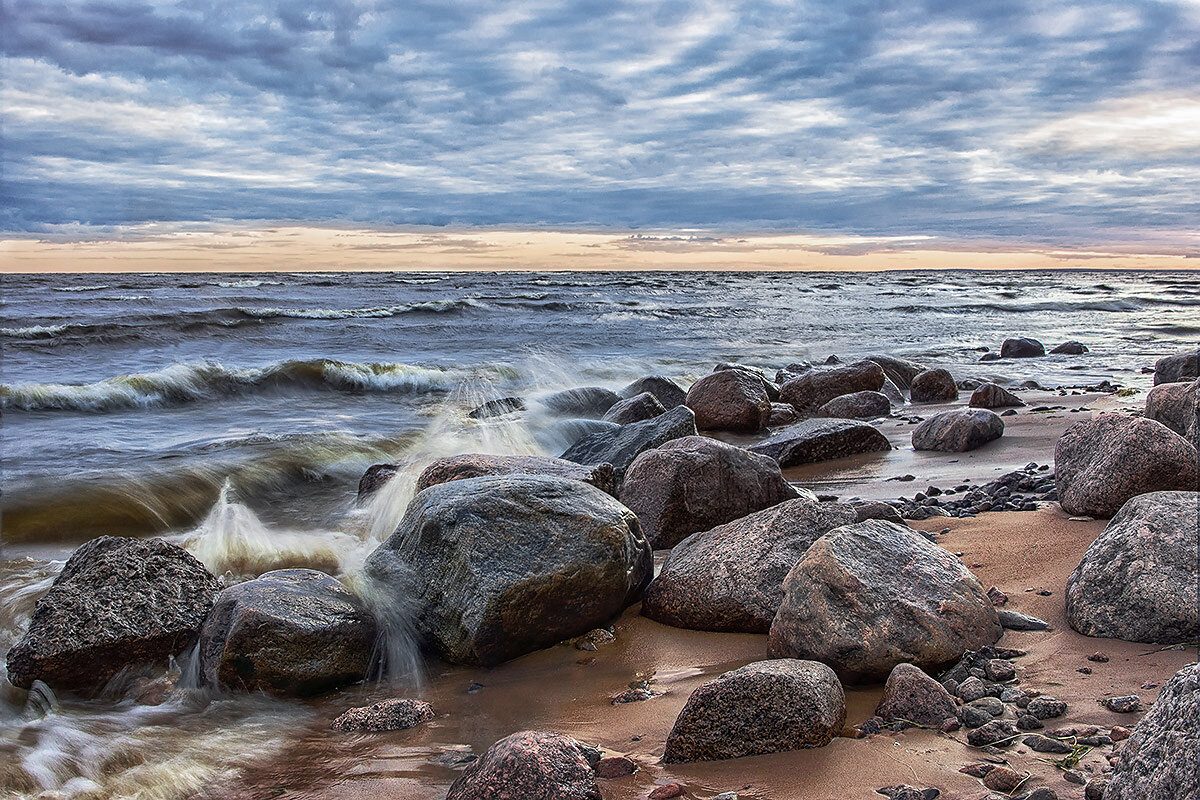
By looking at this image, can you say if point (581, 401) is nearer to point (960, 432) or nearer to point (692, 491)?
point (960, 432)

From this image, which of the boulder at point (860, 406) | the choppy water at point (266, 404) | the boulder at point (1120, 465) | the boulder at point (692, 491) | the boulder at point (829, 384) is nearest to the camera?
the choppy water at point (266, 404)

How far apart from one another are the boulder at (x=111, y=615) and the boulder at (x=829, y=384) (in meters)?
9.15

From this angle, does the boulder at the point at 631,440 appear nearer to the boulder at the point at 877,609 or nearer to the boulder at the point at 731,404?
the boulder at the point at 731,404

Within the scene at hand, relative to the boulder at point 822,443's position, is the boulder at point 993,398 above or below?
above

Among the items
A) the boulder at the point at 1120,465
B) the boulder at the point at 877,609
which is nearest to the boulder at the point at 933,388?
the boulder at the point at 1120,465

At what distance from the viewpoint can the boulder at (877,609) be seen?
337cm

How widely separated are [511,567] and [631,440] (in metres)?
3.59

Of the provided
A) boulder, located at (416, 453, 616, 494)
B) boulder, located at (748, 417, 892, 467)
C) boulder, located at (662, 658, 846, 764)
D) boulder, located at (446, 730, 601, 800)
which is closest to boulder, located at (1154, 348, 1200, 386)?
boulder, located at (748, 417, 892, 467)

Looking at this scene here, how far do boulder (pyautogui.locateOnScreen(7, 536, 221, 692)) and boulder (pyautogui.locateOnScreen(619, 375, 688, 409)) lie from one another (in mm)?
7434

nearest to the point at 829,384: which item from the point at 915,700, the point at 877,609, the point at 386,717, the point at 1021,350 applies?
the point at 1021,350

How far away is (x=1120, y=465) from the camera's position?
4.93m

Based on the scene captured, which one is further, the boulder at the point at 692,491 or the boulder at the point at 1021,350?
the boulder at the point at 1021,350

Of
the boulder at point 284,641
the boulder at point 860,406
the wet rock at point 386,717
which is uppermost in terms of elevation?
the boulder at point 860,406

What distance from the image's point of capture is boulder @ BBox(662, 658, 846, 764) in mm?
2922
